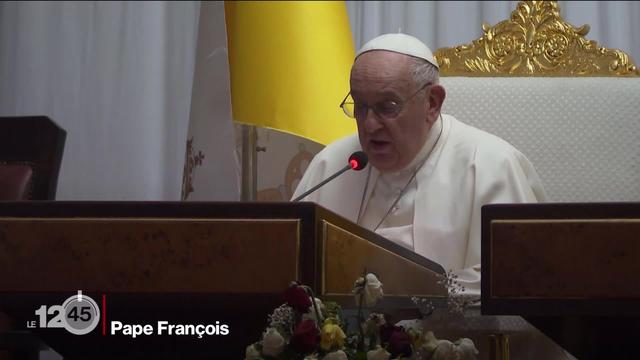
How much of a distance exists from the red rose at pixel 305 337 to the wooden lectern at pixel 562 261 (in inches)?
14.4

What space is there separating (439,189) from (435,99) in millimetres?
273

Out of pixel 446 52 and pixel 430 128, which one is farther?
pixel 446 52

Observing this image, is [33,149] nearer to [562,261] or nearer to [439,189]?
[439,189]

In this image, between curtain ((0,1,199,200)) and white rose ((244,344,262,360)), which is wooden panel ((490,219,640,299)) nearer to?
white rose ((244,344,262,360))

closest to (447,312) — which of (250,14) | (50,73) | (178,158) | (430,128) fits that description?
(430,128)

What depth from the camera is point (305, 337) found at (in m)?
1.69

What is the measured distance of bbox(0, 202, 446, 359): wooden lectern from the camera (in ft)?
6.29

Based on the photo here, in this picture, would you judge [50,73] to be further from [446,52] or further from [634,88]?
[634,88]

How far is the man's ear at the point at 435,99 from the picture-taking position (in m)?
3.26

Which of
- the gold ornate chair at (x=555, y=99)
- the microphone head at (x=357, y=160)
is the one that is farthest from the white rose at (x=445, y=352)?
the gold ornate chair at (x=555, y=99)

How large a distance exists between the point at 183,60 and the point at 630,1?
1925 millimetres

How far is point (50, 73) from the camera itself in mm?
4977

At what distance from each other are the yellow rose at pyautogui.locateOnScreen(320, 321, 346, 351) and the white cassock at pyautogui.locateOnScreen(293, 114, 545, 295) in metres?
1.26

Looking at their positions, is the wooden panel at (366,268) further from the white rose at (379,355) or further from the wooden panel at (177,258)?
the white rose at (379,355)
